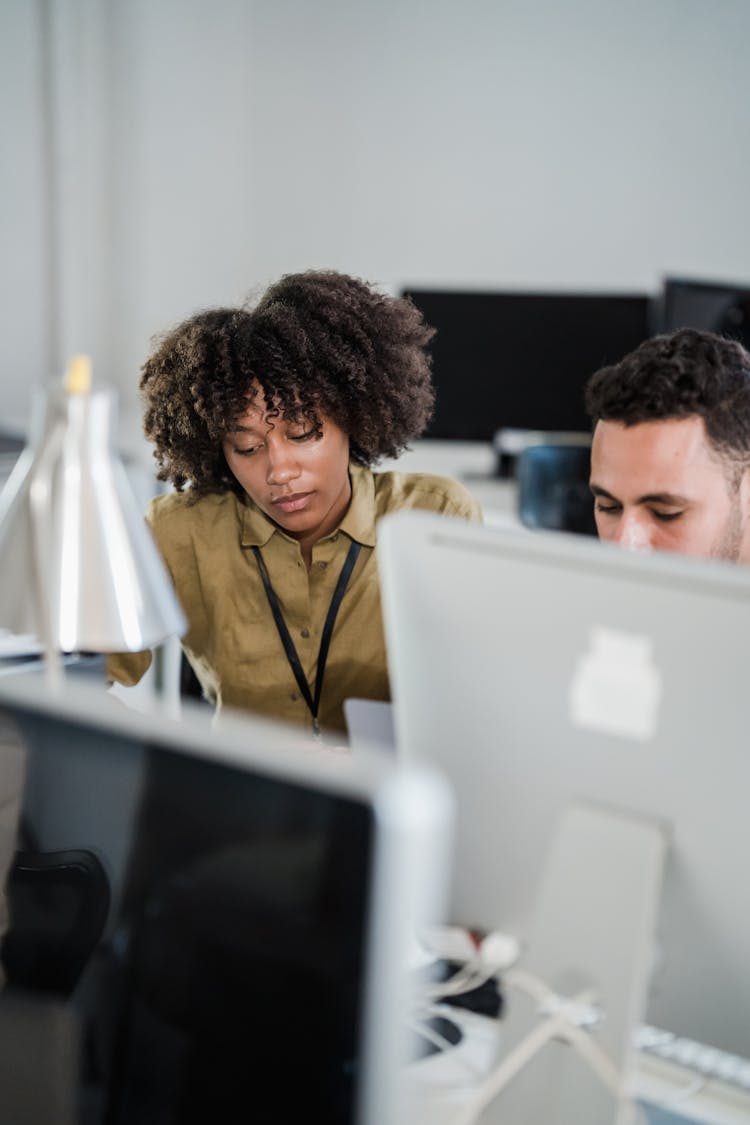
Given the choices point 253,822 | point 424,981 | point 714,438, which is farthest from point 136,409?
point 253,822

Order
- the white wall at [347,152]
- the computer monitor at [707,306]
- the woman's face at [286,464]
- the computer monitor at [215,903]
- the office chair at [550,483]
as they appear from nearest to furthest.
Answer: the computer monitor at [215,903]
the woman's face at [286,464]
the office chair at [550,483]
the computer monitor at [707,306]
the white wall at [347,152]

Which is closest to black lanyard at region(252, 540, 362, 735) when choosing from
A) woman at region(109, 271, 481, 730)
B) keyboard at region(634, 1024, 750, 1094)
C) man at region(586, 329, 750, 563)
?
woman at region(109, 271, 481, 730)

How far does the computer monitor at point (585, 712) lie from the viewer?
79 centimetres

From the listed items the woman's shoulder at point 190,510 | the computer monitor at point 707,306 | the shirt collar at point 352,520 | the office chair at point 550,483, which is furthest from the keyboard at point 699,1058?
the computer monitor at point 707,306

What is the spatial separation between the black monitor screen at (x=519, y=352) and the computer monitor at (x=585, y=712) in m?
2.68

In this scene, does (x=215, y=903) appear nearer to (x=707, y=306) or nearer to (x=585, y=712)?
(x=585, y=712)

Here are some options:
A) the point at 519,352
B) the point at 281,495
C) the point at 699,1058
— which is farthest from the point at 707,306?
the point at 699,1058

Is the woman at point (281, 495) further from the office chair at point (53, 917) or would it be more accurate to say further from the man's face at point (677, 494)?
the office chair at point (53, 917)

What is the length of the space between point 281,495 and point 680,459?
1.77 ft

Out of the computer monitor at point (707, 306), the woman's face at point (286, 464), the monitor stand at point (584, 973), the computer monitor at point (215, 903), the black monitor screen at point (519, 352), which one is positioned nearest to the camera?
the computer monitor at point (215, 903)

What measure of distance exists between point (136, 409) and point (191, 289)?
520 millimetres

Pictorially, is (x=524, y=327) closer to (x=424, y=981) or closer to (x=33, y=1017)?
(x=424, y=981)

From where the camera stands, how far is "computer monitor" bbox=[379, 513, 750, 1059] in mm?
792

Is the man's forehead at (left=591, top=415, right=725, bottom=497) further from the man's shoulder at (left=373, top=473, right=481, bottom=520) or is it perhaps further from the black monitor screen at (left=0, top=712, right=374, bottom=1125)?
the black monitor screen at (left=0, top=712, right=374, bottom=1125)
